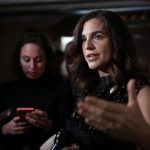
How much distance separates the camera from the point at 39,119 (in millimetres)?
1607

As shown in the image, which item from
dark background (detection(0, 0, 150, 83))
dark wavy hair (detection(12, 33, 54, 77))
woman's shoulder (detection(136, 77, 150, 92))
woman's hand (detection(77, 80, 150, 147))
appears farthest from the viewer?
dark background (detection(0, 0, 150, 83))

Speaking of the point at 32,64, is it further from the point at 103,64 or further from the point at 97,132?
the point at 97,132

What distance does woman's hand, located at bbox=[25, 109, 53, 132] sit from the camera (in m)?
1.56

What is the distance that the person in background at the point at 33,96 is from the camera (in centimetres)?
176

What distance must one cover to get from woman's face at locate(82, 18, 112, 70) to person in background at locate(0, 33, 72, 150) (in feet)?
1.64

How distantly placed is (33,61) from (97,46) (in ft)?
2.42

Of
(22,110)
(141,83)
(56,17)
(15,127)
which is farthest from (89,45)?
(56,17)

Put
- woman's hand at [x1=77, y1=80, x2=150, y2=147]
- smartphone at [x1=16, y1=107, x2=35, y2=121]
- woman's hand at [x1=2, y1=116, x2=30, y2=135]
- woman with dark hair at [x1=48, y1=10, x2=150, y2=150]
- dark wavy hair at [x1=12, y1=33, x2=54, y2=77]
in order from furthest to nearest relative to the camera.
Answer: dark wavy hair at [x1=12, y1=33, x2=54, y2=77], woman's hand at [x1=2, y1=116, x2=30, y2=135], smartphone at [x1=16, y1=107, x2=35, y2=121], woman with dark hair at [x1=48, y1=10, x2=150, y2=150], woman's hand at [x1=77, y1=80, x2=150, y2=147]

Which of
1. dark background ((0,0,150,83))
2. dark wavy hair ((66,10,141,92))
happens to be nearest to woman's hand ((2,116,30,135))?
dark wavy hair ((66,10,141,92))

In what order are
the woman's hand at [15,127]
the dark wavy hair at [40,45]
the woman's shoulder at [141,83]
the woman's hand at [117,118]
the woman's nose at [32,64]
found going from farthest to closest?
1. the dark wavy hair at [40,45]
2. the woman's nose at [32,64]
3. the woman's hand at [15,127]
4. the woman's shoulder at [141,83]
5. the woman's hand at [117,118]

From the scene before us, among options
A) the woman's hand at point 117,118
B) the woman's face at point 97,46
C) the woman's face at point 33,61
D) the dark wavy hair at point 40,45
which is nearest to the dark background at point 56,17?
the dark wavy hair at point 40,45

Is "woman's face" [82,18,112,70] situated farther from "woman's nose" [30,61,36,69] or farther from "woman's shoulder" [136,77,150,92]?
"woman's nose" [30,61,36,69]

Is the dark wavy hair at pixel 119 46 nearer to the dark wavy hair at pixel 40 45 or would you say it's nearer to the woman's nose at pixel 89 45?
the woman's nose at pixel 89 45

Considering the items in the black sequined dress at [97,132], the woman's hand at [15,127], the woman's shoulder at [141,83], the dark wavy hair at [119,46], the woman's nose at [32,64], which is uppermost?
the dark wavy hair at [119,46]
